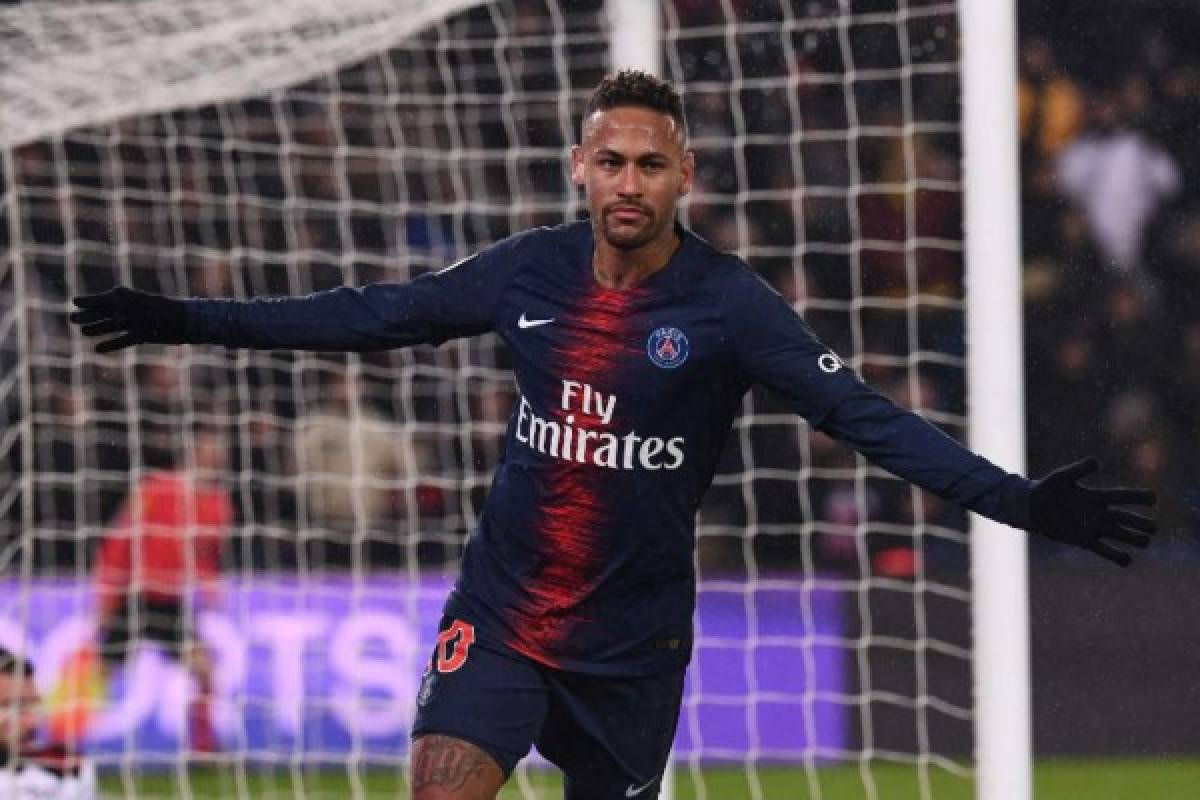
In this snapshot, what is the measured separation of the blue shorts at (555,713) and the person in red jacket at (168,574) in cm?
405

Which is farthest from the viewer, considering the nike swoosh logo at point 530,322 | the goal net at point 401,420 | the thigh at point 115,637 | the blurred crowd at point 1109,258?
the blurred crowd at point 1109,258

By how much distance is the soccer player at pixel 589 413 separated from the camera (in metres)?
4.26

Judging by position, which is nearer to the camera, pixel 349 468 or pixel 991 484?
pixel 991 484

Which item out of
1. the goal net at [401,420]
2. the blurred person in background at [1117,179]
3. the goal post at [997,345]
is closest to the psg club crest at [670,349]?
the goal post at [997,345]

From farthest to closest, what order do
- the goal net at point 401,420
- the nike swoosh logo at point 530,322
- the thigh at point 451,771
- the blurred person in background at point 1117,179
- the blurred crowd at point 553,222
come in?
the blurred person in background at point 1117,179, the blurred crowd at point 553,222, the goal net at point 401,420, the nike swoosh logo at point 530,322, the thigh at point 451,771

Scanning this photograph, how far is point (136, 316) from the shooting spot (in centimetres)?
445

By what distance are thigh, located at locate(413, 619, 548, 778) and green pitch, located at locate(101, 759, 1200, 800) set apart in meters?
4.17

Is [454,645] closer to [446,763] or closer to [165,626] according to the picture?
[446,763]

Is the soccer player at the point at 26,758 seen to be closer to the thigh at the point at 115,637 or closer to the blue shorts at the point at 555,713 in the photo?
the thigh at the point at 115,637

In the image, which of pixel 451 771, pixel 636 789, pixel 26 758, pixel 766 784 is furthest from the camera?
pixel 766 784

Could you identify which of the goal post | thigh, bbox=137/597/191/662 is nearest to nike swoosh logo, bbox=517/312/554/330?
the goal post

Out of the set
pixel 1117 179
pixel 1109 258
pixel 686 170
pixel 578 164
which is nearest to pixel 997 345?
pixel 686 170

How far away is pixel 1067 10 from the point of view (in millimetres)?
10359

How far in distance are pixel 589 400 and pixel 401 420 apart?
4982mm
